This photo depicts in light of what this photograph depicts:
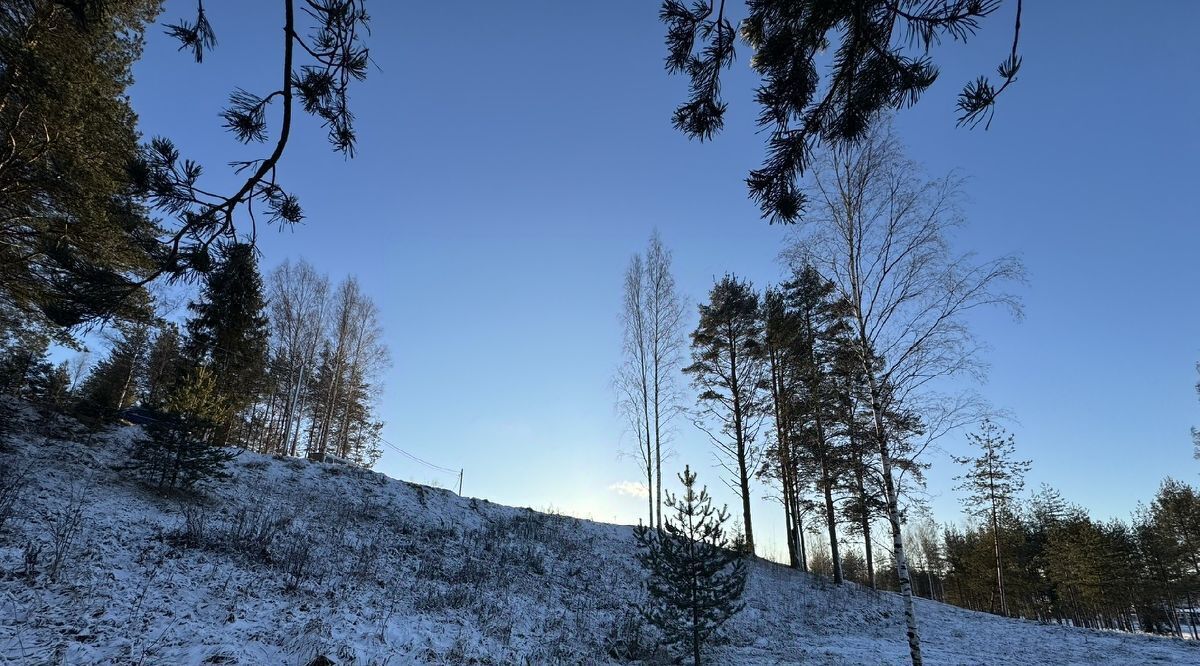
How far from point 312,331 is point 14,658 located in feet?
68.9

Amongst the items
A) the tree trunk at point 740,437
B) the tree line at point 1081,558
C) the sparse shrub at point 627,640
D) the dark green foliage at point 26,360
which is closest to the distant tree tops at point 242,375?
the dark green foliage at point 26,360

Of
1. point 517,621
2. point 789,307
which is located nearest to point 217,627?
point 517,621

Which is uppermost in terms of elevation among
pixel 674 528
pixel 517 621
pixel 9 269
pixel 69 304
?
pixel 9 269

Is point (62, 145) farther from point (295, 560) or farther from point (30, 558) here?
point (295, 560)

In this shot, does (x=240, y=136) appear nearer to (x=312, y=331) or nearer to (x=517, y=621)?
(x=517, y=621)

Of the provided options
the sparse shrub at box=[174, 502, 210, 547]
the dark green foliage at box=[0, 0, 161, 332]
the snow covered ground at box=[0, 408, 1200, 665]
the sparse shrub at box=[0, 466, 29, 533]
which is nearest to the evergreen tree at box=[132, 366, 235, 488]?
the snow covered ground at box=[0, 408, 1200, 665]

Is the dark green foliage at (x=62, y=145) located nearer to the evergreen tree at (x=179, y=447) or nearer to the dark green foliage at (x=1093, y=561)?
the evergreen tree at (x=179, y=447)

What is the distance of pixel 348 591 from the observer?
7492mm

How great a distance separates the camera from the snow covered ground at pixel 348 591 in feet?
17.3

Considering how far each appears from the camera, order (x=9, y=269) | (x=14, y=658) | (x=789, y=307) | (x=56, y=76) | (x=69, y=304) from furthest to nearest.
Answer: (x=789, y=307), (x=9, y=269), (x=56, y=76), (x=14, y=658), (x=69, y=304)

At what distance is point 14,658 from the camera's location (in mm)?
4082

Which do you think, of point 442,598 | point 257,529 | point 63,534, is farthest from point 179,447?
point 442,598

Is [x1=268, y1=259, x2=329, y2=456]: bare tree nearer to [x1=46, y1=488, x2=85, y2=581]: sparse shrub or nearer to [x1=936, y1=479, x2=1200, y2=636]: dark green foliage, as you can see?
[x1=46, y1=488, x2=85, y2=581]: sparse shrub

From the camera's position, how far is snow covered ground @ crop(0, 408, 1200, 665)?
526 centimetres
